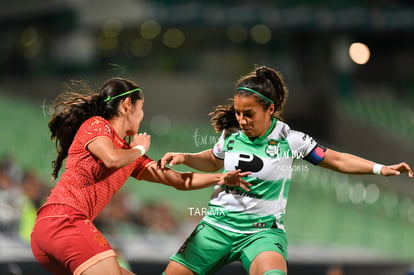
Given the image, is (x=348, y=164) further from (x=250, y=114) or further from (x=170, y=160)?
(x=170, y=160)

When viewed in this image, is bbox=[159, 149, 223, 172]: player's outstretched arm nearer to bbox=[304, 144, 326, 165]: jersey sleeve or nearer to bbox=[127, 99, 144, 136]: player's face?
bbox=[127, 99, 144, 136]: player's face

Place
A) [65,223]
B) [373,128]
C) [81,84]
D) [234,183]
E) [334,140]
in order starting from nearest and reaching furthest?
[65,223] < [234,183] < [81,84] < [373,128] < [334,140]

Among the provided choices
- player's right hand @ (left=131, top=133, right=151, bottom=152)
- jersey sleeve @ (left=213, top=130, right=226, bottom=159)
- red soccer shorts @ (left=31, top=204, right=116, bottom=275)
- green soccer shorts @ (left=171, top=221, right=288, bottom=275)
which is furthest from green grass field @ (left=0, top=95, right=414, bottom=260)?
red soccer shorts @ (left=31, top=204, right=116, bottom=275)

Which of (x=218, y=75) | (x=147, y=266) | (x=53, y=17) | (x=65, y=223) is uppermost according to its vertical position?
(x=53, y=17)

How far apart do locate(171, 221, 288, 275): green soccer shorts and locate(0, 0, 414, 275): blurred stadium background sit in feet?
17.7

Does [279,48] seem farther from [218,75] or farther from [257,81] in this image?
[257,81]

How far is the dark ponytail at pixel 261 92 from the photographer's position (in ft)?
16.9

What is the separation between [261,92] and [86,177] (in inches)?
48.6

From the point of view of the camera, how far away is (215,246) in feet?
17.1

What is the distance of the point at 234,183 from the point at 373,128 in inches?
592

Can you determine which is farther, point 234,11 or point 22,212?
point 234,11

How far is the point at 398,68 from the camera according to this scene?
2662 cm

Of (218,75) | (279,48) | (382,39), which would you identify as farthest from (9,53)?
(382,39)

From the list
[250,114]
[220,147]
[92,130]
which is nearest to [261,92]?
[250,114]
